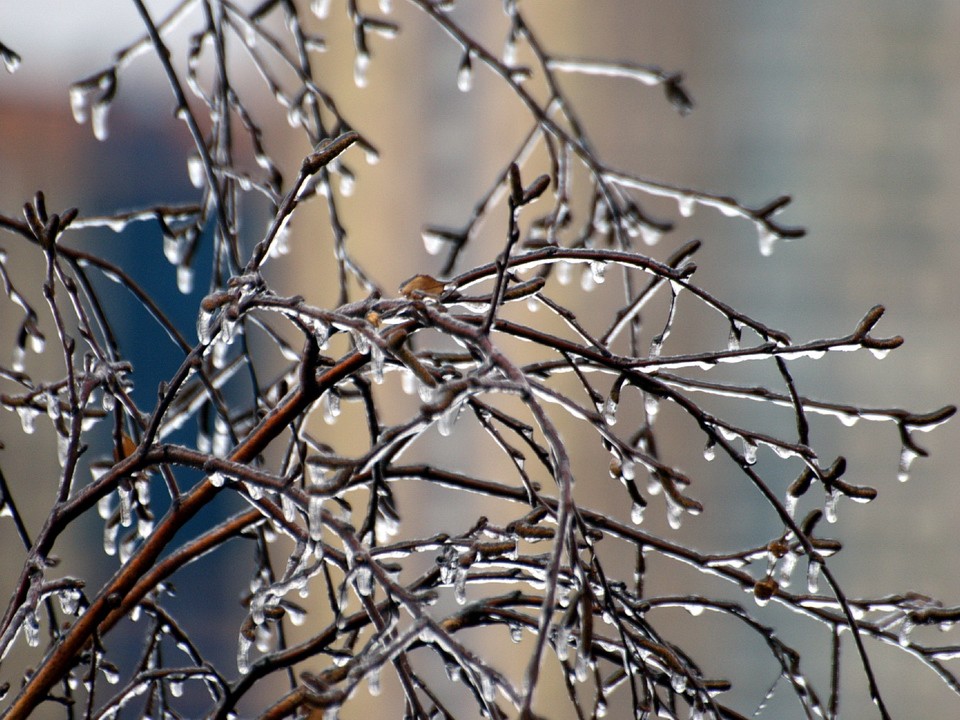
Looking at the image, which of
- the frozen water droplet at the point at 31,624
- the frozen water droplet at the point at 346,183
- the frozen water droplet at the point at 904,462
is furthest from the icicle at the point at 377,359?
the frozen water droplet at the point at 346,183

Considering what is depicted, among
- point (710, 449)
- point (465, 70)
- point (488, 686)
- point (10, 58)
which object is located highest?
point (465, 70)

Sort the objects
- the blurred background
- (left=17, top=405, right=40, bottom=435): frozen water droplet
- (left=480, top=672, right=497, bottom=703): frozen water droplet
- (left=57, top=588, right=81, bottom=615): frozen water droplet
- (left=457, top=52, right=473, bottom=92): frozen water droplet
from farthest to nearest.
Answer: the blurred background → (left=457, top=52, right=473, bottom=92): frozen water droplet → (left=17, top=405, right=40, bottom=435): frozen water droplet → (left=57, top=588, right=81, bottom=615): frozen water droplet → (left=480, top=672, right=497, bottom=703): frozen water droplet

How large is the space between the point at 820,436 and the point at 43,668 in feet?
10.9

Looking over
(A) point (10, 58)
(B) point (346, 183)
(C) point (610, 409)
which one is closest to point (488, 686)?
(C) point (610, 409)

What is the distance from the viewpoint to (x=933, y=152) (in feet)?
11.9

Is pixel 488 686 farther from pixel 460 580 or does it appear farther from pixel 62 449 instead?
pixel 62 449

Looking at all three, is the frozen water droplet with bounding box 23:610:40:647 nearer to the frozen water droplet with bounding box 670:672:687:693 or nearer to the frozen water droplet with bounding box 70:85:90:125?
the frozen water droplet with bounding box 670:672:687:693

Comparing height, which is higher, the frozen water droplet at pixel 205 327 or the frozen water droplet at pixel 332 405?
the frozen water droplet at pixel 332 405

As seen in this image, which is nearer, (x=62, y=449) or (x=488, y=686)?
(x=488, y=686)

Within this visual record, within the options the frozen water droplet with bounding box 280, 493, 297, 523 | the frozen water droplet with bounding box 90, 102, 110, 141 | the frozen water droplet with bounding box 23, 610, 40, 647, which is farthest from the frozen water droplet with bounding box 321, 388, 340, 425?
the frozen water droplet with bounding box 90, 102, 110, 141

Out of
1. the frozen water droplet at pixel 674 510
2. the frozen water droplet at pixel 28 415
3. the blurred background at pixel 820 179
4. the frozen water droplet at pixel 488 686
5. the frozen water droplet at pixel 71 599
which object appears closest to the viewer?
the frozen water droplet at pixel 488 686

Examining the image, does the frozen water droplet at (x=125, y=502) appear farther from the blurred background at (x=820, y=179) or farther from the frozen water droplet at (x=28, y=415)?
the blurred background at (x=820, y=179)

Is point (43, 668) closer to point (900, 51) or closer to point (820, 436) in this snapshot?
point (820, 436)

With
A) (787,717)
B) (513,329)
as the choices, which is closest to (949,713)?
(787,717)
